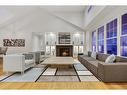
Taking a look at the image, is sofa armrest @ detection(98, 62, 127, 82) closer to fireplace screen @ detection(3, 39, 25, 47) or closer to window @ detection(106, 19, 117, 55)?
window @ detection(106, 19, 117, 55)

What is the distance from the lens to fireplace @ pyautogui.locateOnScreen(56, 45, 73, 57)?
12606 millimetres

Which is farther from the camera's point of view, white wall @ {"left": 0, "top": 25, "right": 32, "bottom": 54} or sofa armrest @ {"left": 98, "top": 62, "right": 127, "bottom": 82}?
white wall @ {"left": 0, "top": 25, "right": 32, "bottom": 54}

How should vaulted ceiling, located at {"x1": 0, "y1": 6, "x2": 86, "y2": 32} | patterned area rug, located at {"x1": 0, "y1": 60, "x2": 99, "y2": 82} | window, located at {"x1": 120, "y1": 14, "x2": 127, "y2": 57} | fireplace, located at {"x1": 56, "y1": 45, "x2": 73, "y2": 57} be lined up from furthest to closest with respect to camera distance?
fireplace, located at {"x1": 56, "y1": 45, "x2": 73, "y2": 57} < vaulted ceiling, located at {"x1": 0, "y1": 6, "x2": 86, "y2": 32} < window, located at {"x1": 120, "y1": 14, "x2": 127, "y2": 57} < patterned area rug, located at {"x1": 0, "y1": 60, "x2": 99, "y2": 82}

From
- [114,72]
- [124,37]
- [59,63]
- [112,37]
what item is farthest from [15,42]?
[114,72]

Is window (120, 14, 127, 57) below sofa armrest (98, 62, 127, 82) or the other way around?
the other way around

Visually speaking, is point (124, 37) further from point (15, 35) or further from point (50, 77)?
point (15, 35)

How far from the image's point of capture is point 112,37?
23.1ft

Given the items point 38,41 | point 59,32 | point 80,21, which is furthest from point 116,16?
point 38,41

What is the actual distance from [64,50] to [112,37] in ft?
20.0

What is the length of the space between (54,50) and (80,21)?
3.15 metres

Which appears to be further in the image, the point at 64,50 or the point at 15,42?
the point at 15,42

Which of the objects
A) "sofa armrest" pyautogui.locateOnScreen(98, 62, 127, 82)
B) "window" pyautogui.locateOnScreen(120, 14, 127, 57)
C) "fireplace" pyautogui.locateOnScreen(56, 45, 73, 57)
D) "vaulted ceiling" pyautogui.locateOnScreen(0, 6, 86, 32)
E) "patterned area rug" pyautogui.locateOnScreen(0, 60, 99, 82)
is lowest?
"patterned area rug" pyautogui.locateOnScreen(0, 60, 99, 82)

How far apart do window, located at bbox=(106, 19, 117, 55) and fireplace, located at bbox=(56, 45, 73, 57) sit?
5.12m

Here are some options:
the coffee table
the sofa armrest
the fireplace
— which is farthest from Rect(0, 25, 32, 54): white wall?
the sofa armrest
